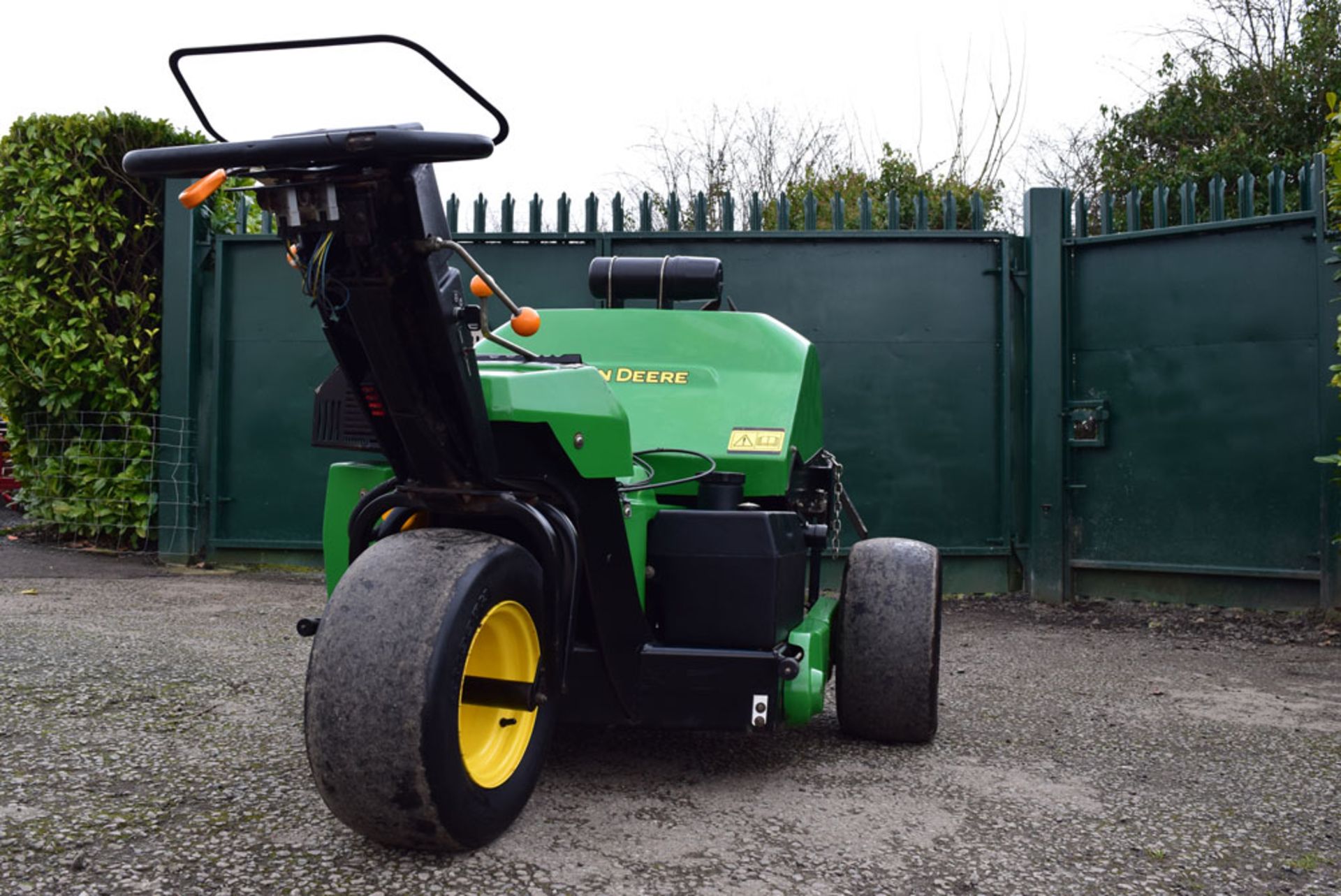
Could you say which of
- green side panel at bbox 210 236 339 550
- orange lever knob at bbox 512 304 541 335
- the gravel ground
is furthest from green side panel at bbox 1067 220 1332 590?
orange lever knob at bbox 512 304 541 335

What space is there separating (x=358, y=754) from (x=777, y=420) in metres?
1.93

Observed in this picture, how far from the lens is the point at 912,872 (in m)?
2.76

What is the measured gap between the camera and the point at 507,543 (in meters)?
2.74

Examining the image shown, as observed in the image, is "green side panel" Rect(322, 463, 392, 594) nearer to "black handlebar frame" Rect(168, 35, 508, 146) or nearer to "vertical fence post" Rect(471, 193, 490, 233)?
"black handlebar frame" Rect(168, 35, 508, 146)

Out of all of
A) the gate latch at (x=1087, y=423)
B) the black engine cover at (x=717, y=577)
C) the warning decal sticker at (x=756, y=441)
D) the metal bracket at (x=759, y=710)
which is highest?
the gate latch at (x=1087, y=423)

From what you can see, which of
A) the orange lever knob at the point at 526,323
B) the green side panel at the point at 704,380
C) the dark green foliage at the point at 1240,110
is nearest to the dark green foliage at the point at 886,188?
the dark green foliage at the point at 1240,110

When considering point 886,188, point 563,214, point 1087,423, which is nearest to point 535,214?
point 563,214

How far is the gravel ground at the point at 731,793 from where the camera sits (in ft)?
8.75

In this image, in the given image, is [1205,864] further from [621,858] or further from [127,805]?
[127,805]

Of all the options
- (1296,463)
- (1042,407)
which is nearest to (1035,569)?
(1042,407)

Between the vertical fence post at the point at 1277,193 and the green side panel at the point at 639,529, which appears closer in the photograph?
the green side panel at the point at 639,529

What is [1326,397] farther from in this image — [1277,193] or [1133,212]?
[1133,212]

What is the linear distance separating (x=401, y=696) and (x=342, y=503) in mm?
1080

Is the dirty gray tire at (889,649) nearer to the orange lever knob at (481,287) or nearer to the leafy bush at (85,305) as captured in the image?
the orange lever knob at (481,287)
